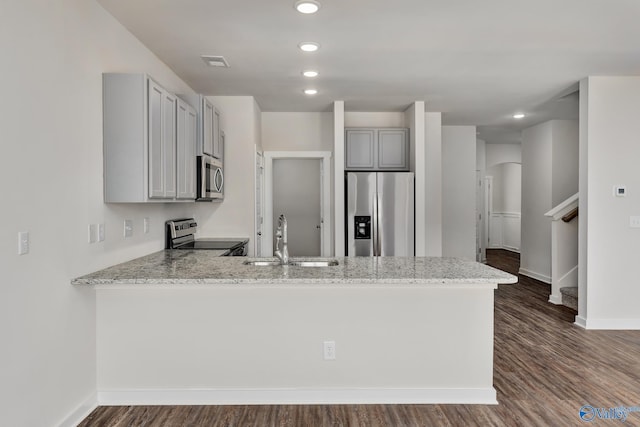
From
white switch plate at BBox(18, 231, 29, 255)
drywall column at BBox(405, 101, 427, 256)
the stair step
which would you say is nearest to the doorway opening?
drywall column at BBox(405, 101, 427, 256)

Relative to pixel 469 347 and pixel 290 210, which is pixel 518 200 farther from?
pixel 469 347

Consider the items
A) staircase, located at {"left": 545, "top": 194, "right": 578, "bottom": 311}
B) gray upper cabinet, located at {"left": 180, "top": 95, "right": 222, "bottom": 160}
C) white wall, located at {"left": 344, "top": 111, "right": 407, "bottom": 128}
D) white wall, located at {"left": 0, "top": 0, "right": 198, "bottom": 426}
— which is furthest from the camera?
white wall, located at {"left": 344, "top": 111, "right": 407, "bottom": 128}

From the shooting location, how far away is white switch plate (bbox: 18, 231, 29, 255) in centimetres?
200

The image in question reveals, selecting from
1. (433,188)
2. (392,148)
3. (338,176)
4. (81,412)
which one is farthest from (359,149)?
(81,412)

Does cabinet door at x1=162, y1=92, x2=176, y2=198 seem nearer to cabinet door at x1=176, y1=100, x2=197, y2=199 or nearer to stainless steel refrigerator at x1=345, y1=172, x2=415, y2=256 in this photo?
cabinet door at x1=176, y1=100, x2=197, y2=199

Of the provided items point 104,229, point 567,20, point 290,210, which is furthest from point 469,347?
point 290,210

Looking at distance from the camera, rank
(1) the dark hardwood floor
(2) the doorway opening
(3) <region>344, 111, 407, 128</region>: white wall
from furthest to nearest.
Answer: (2) the doorway opening, (3) <region>344, 111, 407, 128</region>: white wall, (1) the dark hardwood floor

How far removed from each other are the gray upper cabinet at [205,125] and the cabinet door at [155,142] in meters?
0.80

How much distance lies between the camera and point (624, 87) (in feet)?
14.2

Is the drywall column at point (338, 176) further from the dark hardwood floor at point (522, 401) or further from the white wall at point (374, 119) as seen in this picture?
the dark hardwood floor at point (522, 401)

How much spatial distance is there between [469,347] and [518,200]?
31.3 ft

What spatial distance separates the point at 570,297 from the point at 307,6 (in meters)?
4.66

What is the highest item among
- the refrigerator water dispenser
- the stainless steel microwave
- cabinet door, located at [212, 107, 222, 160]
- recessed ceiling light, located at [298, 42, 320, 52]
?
recessed ceiling light, located at [298, 42, 320, 52]

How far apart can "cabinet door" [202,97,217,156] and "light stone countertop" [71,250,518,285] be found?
51.2 inches
